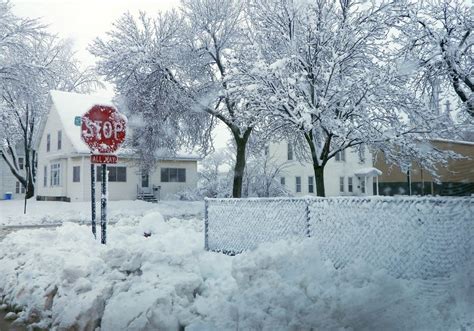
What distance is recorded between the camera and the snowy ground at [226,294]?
406 cm

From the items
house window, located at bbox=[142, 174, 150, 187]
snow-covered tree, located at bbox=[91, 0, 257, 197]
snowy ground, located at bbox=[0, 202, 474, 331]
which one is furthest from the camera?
house window, located at bbox=[142, 174, 150, 187]

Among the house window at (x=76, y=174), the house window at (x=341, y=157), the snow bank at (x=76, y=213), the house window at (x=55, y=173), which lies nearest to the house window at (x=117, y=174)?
the house window at (x=76, y=174)

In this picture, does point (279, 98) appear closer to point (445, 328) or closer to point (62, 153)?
point (445, 328)

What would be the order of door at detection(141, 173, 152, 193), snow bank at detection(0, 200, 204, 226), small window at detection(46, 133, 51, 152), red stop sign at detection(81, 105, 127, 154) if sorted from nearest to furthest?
red stop sign at detection(81, 105, 127, 154) → snow bank at detection(0, 200, 204, 226) → door at detection(141, 173, 152, 193) → small window at detection(46, 133, 51, 152)

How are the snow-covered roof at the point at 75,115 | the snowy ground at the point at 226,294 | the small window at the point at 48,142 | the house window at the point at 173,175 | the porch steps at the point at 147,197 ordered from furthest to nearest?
the house window at the point at 173,175
the small window at the point at 48,142
the porch steps at the point at 147,197
the snow-covered roof at the point at 75,115
the snowy ground at the point at 226,294

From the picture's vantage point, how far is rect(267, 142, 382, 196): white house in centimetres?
3375

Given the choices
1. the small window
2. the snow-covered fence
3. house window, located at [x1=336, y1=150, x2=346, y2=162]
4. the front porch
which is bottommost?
the snow-covered fence

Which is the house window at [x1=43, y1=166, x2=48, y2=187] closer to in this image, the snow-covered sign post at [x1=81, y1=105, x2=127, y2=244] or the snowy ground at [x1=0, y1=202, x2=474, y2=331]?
the snow-covered sign post at [x1=81, y1=105, x2=127, y2=244]

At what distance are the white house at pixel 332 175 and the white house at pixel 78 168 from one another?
7131 mm

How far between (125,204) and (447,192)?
23339 millimetres

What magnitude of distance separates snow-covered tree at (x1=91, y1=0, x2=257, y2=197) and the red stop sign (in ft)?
40.0

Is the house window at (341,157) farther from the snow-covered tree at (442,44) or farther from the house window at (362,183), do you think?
the snow-covered tree at (442,44)

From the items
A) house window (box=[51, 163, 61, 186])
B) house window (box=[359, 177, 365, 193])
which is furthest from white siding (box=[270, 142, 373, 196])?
house window (box=[51, 163, 61, 186])

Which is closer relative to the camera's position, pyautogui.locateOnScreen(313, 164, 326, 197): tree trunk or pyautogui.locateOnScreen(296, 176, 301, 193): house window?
pyautogui.locateOnScreen(313, 164, 326, 197): tree trunk
